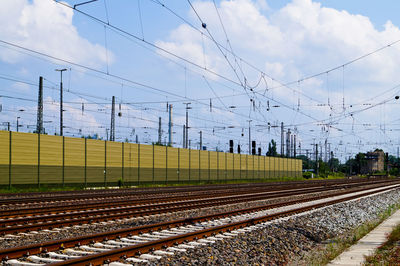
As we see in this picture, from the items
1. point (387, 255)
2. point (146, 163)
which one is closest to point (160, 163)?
point (146, 163)

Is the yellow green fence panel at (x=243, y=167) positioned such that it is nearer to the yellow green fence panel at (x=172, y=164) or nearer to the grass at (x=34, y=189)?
the yellow green fence panel at (x=172, y=164)

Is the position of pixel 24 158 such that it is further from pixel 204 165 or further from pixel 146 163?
pixel 204 165

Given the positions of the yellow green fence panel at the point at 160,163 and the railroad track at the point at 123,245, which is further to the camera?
the yellow green fence panel at the point at 160,163

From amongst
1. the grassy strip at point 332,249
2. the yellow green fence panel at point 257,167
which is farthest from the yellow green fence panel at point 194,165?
the grassy strip at point 332,249

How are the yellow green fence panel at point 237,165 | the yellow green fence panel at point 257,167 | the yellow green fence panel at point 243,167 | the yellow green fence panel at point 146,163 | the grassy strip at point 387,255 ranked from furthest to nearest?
the yellow green fence panel at point 257,167
the yellow green fence panel at point 243,167
the yellow green fence panel at point 237,165
the yellow green fence panel at point 146,163
the grassy strip at point 387,255

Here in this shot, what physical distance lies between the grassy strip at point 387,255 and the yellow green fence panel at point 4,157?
29855 mm

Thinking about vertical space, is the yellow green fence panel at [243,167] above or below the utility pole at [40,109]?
below

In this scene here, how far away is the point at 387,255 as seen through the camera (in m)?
10.7

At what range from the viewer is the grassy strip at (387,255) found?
391 inches

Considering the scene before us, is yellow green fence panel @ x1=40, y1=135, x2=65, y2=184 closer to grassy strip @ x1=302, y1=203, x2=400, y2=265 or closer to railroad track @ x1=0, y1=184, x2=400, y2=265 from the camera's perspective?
railroad track @ x1=0, y1=184, x2=400, y2=265

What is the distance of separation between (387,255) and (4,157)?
31.1 meters

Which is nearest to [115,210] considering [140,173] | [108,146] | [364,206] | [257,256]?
[257,256]

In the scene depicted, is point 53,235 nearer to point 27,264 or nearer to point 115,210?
point 27,264

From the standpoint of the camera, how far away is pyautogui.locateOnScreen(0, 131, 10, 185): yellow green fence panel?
113 feet
